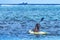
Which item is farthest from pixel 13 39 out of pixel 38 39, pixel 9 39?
pixel 38 39

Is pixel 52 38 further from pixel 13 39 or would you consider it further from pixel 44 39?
pixel 13 39

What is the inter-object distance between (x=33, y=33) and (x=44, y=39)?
1416mm

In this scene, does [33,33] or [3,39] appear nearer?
[3,39]

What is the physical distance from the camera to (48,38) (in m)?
12.1

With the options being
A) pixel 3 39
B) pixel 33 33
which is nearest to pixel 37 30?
pixel 33 33

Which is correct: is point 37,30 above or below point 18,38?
above

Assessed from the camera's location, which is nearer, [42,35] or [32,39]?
[32,39]

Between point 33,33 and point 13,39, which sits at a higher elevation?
point 33,33

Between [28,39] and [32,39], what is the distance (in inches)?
7.4

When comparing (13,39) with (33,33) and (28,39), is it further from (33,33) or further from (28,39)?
(33,33)

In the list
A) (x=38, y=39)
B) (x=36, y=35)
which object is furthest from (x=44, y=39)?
(x=36, y=35)

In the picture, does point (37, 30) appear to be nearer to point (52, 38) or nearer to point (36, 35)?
point (36, 35)

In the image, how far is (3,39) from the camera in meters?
11.6

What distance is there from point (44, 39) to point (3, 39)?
182 centimetres
